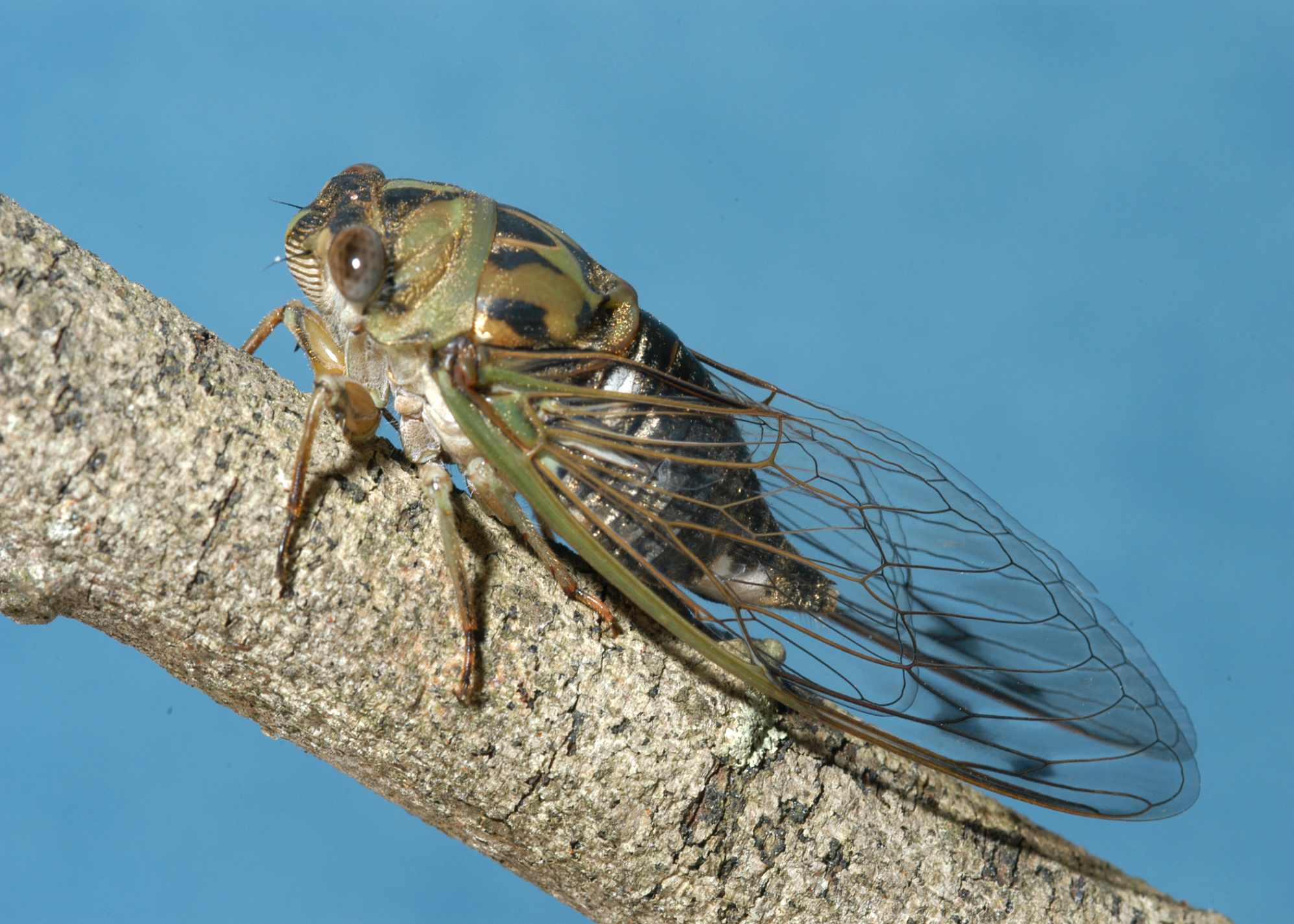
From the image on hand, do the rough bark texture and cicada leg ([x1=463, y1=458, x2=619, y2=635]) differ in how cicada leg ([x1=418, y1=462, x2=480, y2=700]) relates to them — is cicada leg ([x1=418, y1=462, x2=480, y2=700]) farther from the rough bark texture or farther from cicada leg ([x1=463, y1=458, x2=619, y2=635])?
cicada leg ([x1=463, y1=458, x2=619, y2=635])

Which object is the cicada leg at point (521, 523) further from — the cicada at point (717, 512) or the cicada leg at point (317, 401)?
the cicada leg at point (317, 401)

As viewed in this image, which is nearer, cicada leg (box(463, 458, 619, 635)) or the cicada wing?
cicada leg (box(463, 458, 619, 635))

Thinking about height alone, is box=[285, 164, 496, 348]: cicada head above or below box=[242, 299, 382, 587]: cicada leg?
above

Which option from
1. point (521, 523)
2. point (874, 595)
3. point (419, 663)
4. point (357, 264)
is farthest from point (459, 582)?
point (874, 595)

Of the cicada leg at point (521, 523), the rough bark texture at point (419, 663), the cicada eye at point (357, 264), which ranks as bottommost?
the rough bark texture at point (419, 663)

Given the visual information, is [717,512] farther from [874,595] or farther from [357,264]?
[357,264]

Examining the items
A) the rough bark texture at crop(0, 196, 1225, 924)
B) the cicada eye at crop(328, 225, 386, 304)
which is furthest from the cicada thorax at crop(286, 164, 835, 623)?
the rough bark texture at crop(0, 196, 1225, 924)

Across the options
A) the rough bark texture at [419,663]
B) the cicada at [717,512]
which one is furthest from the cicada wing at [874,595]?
Answer: the rough bark texture at [419,663]

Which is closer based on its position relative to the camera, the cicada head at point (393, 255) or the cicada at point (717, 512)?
the cicada at point (717, 512)
